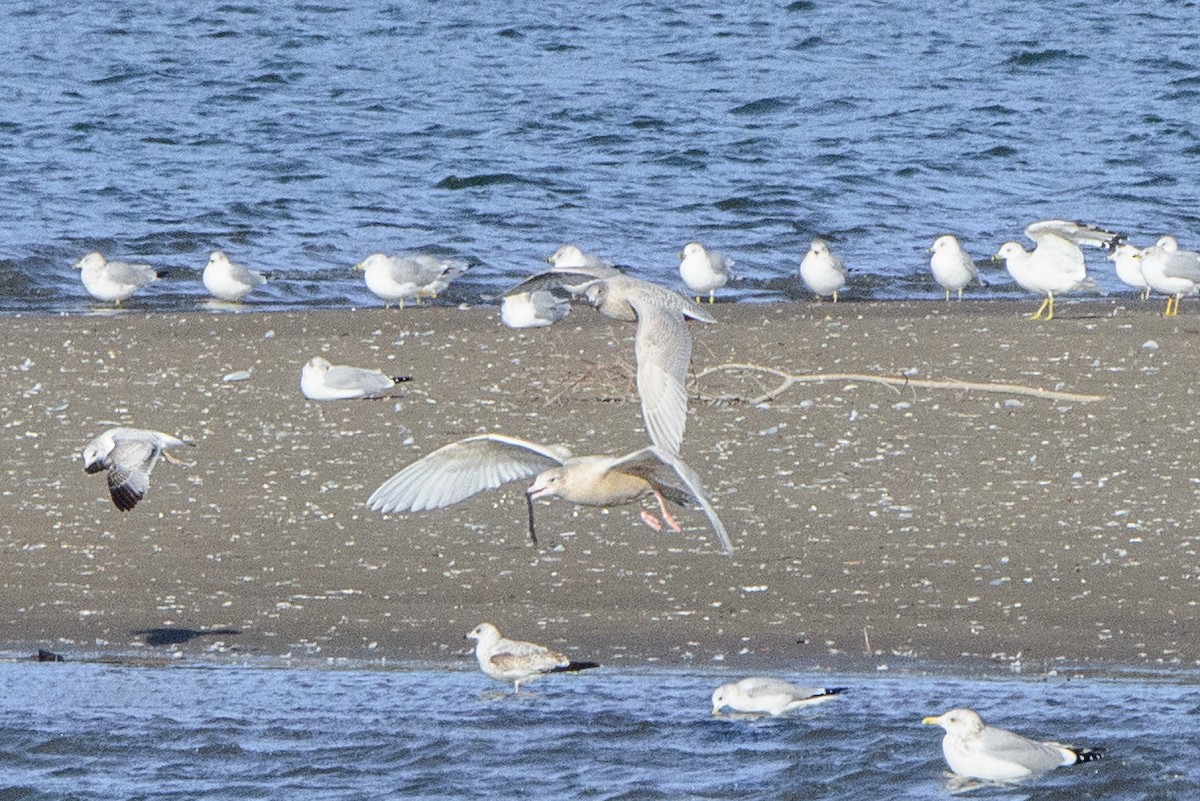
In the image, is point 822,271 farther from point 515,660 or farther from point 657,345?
point 515,660

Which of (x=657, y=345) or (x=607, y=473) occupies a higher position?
(x=657, y=345)

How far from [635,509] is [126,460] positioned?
221 centimetres

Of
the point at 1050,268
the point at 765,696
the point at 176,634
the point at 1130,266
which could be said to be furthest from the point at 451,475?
the point at 1130,266

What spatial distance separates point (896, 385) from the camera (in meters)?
10.4

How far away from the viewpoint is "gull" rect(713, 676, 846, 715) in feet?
21.7

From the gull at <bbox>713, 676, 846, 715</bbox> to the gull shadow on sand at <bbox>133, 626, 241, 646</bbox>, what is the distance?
201 centimetres

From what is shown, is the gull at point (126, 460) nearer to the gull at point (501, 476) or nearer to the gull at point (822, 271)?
the gull at point (501, 476)

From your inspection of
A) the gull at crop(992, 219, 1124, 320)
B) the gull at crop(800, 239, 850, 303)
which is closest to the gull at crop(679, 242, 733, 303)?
the gull at crop(800, 239, 850, 303)

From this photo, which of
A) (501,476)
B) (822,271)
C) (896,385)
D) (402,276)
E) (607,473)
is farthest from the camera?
(822,271)

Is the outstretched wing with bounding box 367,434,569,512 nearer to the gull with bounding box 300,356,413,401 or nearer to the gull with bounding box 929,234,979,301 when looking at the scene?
the gull with bounding box 300,356,413,401

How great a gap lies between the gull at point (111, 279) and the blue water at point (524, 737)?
23.3ft

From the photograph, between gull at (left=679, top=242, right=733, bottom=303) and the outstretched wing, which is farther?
gull at (left=679, top=242, right=733, bottom=303)

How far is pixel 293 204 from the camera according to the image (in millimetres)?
18594

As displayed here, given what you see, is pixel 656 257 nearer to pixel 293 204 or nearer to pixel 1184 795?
pixel 293 204
